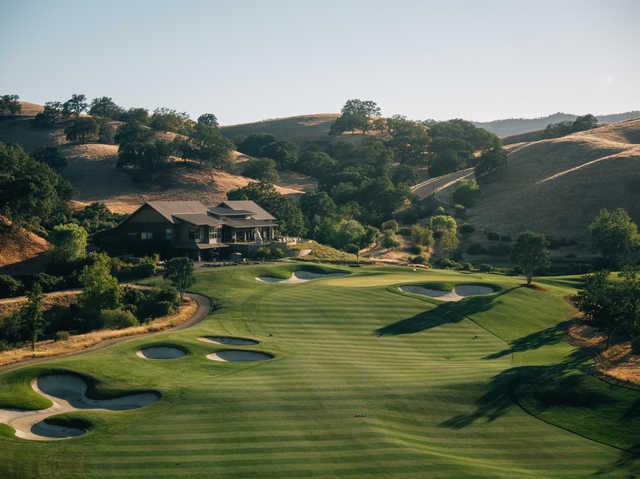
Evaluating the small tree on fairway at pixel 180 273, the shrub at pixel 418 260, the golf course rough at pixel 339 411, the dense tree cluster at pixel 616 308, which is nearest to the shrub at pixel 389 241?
the shrub at pixel 418 260

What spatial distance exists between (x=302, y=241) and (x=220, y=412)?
247ft

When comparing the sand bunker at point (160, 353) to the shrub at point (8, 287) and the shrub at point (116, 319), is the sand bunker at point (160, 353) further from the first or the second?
the shrub at point (8, 287)

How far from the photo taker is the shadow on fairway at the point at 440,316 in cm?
5806

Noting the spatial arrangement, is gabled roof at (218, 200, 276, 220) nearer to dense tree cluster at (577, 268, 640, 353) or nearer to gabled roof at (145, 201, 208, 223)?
gabled roof at (145, 201, 208, 223)

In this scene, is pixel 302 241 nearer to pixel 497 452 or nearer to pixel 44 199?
pixel 44 199

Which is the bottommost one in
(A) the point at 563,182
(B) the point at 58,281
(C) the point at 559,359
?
(C) the point at 559,359

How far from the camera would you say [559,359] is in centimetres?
4894

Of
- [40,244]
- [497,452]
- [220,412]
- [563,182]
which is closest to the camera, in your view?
[497,452]

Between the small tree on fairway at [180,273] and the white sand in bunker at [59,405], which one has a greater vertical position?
the small tree on fairway at [180,273]

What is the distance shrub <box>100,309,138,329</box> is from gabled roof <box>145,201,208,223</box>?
30868mm

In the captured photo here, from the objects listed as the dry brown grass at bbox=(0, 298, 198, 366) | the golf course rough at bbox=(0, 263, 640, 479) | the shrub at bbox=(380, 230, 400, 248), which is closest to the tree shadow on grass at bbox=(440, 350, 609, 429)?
the golf course rough at bbox=(0, 263, 640, 479)

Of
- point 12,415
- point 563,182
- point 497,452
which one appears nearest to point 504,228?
point 563,182

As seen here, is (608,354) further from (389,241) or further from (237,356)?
(389,241)

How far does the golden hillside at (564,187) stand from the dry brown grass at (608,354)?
215 feet
